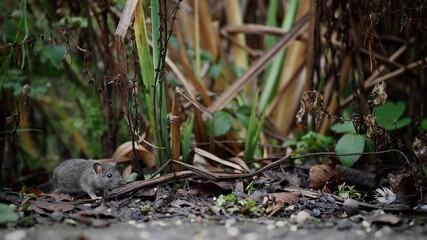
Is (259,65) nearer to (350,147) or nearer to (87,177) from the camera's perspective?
(350,147)

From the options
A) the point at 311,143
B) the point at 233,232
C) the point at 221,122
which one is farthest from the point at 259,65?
the point at 233,232

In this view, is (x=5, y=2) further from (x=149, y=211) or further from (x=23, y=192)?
(x=149, y=211)

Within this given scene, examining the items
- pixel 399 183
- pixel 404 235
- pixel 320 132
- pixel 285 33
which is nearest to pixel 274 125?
pixel 320 132

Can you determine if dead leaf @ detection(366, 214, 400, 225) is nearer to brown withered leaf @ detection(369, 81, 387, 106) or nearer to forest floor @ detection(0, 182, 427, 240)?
forest floor @ detection(0, 182, 427, 240)

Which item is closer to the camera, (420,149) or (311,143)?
(420,149)

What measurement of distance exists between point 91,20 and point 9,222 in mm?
2040

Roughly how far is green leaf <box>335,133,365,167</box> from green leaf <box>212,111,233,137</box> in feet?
2.72

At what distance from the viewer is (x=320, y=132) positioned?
15.9 feet

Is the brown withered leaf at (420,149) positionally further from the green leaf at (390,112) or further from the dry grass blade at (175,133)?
the dry grass blade at (175,133)

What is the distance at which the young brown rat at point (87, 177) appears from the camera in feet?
12.8

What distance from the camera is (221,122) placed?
450 centimetres

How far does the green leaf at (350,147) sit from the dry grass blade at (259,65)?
1.07 m

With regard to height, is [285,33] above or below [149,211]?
above

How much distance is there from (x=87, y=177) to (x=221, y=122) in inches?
42.8
